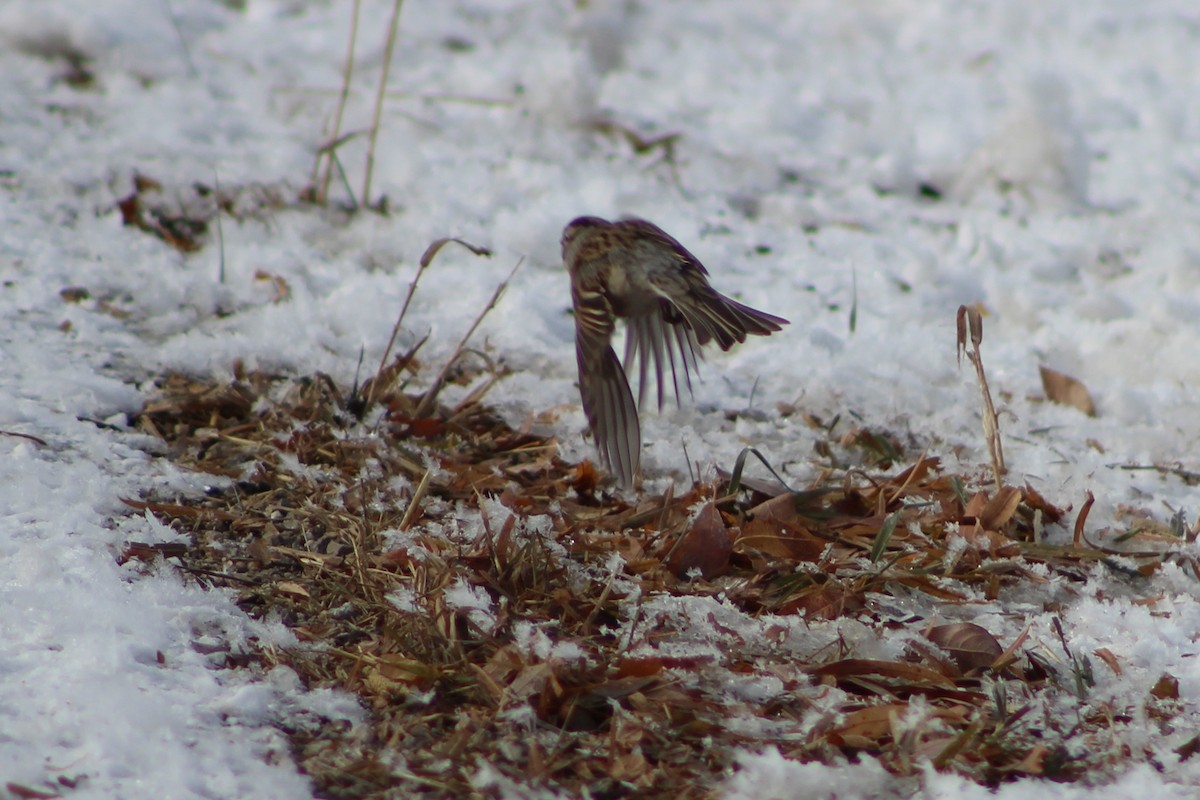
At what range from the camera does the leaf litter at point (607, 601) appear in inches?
60.4

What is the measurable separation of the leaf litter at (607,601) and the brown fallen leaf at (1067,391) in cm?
63

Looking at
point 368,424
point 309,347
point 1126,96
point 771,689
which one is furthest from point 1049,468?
point 1126,96

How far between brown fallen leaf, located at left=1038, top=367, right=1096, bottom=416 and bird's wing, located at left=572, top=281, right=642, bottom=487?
1.30 m

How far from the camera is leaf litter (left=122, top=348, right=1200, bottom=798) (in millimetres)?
1533

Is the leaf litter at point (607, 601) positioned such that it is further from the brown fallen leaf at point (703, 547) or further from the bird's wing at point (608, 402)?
the bird's wing at point (608, 402)

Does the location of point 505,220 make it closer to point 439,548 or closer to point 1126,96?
point 439,548

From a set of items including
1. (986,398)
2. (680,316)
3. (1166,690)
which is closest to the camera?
(1166,690)

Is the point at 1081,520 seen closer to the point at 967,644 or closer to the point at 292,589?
the point at 967,644

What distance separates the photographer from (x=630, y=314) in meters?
2.54

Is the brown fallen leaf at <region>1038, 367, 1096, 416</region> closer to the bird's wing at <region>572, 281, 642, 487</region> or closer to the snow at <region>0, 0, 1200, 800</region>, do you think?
the snow at <region>0, 0, 1200, 800</region>

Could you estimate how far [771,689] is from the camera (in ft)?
5.46

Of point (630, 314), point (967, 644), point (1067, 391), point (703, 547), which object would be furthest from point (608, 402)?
point (1067, 391)

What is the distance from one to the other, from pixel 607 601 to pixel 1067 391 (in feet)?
5.15

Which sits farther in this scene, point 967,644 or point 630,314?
point 630,314
